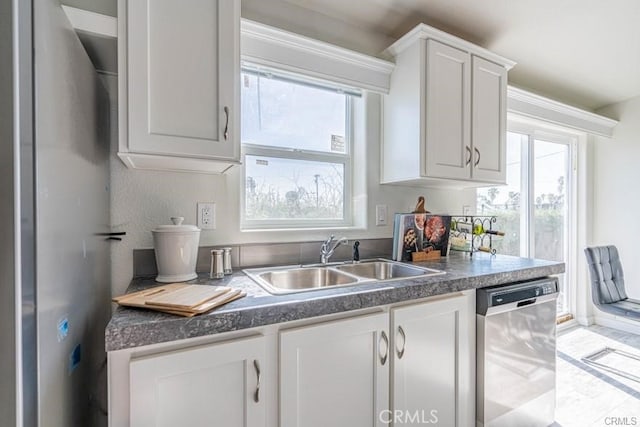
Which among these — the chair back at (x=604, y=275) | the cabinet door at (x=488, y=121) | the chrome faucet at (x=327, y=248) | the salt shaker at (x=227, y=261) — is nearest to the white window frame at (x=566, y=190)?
the chair back at (x=604, y=275)

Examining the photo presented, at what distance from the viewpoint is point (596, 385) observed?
2180mm

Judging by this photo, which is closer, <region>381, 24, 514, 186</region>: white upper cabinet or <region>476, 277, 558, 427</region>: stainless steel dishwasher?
<region>476, 277, 558, 427</region>: stainless steel dishwasher

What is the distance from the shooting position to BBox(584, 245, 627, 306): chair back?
8.27 feet

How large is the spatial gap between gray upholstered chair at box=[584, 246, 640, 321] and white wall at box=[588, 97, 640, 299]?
0.70 m

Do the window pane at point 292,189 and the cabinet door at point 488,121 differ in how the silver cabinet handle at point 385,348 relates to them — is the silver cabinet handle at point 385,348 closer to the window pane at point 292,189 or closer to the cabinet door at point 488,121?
the window pane at point 292,189

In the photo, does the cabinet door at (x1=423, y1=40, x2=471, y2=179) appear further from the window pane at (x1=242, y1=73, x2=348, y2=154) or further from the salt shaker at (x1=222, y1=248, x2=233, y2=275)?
the salt shaker at (x1=222, y1=248, x2=233, y2=275)

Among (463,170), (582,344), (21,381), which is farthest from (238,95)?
(582,344)

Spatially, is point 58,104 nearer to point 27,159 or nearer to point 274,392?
point 27,159

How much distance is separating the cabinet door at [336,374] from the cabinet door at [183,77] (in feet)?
2.55

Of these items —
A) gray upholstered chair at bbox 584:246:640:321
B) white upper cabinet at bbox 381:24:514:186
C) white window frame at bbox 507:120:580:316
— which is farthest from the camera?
white window frame at bbox 507:120:580:316

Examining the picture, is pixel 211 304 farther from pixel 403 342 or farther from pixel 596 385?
pixel 596 385

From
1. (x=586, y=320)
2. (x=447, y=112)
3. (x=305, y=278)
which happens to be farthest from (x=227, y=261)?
(x=586, y=320)

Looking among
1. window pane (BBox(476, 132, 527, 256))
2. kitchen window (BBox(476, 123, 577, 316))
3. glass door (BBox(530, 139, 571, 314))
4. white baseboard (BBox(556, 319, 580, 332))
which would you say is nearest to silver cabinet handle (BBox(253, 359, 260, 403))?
kitchen window (BBox(476, 123, 577, 316))

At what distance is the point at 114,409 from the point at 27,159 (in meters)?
0.66
